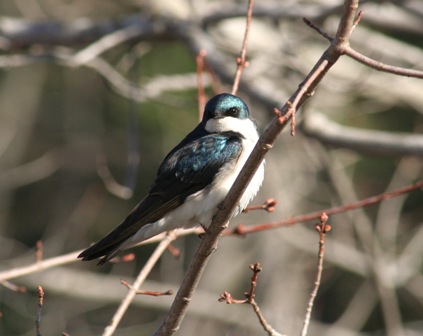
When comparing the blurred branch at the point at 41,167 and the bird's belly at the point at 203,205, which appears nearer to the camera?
the bird's belly at the point at 203,205

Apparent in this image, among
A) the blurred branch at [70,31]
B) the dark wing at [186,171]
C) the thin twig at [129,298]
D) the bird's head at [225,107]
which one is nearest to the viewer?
the thin twig at [129,298]

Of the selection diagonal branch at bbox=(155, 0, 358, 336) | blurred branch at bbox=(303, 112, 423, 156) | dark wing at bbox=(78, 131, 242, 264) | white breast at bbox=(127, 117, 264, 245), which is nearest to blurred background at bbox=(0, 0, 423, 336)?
blurred branch at bbox=(303, 112, 423, 156)

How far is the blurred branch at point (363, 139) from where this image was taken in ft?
16.7

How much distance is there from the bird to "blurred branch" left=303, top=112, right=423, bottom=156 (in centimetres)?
131

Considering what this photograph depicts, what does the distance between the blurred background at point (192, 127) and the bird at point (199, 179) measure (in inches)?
36.3

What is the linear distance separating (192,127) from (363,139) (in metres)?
5.10

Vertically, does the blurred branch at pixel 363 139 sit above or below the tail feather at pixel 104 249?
above

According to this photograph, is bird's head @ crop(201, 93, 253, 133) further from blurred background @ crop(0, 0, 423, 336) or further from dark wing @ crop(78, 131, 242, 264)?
blurred background @ crop(0, 0, 423, 336)

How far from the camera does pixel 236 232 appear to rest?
3744mm

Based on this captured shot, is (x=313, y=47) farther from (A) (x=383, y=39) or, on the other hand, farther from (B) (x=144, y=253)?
(B) (x=144, y=253)

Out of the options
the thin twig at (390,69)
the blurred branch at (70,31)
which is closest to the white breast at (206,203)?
the thin twig at (390,69)

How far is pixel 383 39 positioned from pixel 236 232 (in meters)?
4.68

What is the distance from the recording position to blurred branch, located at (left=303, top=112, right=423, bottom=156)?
508cm

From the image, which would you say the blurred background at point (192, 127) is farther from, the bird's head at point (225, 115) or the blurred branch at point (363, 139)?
the bird's head at point (225, 115)
